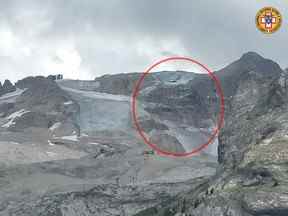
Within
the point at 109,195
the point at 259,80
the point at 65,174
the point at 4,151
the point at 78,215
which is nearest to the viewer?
the point at 78,215

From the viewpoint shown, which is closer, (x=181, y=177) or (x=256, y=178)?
(x=256, y=178)

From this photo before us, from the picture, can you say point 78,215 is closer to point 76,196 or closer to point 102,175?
point 76,196

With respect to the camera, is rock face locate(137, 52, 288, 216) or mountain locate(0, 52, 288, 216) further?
mountain locate(0, 52, 288, 216)

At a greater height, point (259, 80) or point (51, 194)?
point (259, 80)

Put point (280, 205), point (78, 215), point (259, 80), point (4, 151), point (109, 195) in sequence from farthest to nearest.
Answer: point (4, 151) → point (259, 80) → point (109, 195) → point (78, 215) → point (280, 205)

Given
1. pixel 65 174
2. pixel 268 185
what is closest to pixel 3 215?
pixel 65 174

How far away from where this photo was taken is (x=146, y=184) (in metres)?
131

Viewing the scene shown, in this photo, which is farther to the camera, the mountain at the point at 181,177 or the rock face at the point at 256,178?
the mountain at the point at 181,177

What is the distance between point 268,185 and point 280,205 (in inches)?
161

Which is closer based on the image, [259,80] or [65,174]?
[259,80]

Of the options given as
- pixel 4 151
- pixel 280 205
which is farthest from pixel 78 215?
pixel 4 151

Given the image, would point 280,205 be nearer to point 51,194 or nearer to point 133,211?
point 133,211

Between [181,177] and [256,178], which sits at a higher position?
[256,178]

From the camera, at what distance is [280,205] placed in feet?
241
